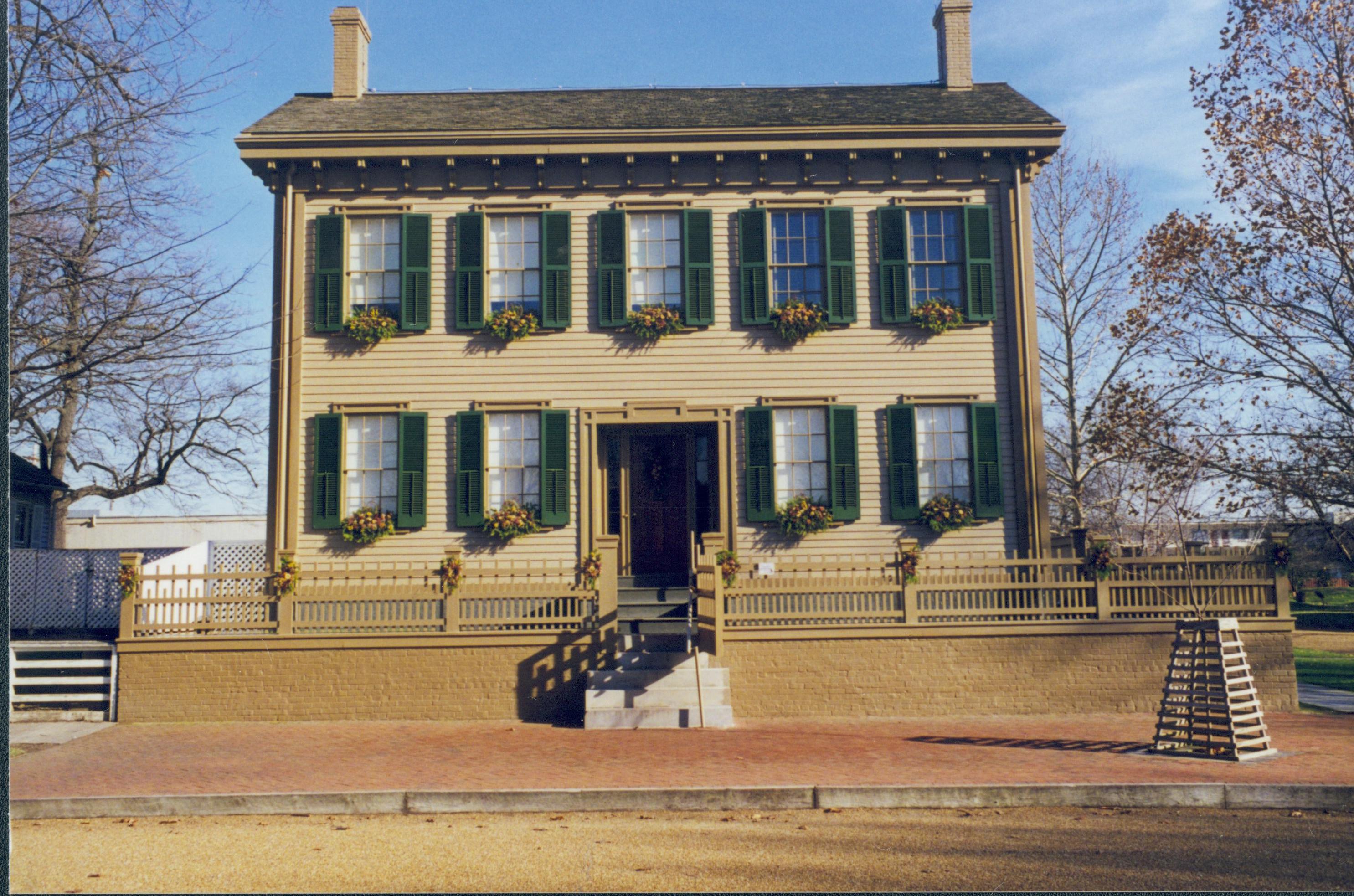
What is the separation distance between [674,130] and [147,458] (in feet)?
68.4

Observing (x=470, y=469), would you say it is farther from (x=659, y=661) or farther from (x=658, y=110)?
(x=658, y=110)

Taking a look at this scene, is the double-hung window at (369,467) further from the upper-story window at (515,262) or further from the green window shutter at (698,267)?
the green window shutter at (698,267)

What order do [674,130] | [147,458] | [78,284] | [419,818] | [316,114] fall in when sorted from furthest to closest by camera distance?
[147,458]
[316,114]
[674,130]
[78,284]
[419,818]

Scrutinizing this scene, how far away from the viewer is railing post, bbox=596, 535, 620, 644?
508 inches

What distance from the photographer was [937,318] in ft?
49.9

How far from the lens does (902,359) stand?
50.2 ft

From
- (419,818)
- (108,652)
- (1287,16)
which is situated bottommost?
(419,818)

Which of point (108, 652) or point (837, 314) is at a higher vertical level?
point (837, 314)

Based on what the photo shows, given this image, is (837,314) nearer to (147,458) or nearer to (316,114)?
(316,114)

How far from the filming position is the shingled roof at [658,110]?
51.0 ft

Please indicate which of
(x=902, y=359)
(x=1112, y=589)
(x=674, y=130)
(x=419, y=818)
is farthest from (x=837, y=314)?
(x=419, y=818)

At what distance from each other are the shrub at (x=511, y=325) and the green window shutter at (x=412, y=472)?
5.19ft

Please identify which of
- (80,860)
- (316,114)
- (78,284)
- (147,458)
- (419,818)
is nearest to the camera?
(80,860)

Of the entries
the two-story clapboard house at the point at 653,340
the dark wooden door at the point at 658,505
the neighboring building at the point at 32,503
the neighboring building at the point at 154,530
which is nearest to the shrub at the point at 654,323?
the two-story clapboard house at the point at 653,340
